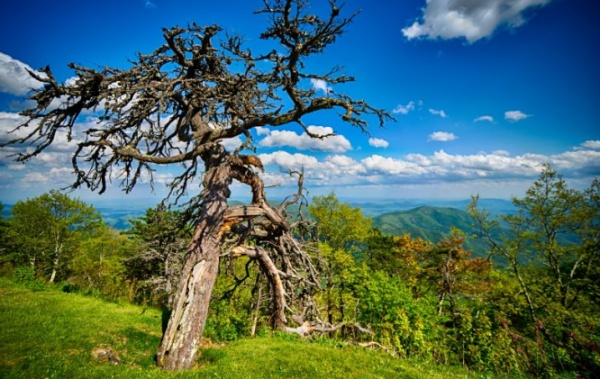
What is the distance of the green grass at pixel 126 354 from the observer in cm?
643

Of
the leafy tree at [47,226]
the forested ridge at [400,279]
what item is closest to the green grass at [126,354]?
the forested ridge at [400,279]

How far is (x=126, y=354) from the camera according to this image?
8.15m

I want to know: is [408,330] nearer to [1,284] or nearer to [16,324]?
[16,324]

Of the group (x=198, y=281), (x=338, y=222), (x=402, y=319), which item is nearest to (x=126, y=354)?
(x=198, y=281)

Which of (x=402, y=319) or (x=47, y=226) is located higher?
(x=47, y=226)

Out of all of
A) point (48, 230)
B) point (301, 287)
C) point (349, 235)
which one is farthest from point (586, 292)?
point (48, 230)

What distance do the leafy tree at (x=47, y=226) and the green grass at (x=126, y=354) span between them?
38.5 metres

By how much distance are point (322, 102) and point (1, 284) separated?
17.9m

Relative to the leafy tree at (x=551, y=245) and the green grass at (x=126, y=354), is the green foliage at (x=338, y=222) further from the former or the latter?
the green grass at (x=126, y=354)

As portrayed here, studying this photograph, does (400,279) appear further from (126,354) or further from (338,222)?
(126,354)

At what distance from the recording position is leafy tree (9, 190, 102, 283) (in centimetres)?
4131

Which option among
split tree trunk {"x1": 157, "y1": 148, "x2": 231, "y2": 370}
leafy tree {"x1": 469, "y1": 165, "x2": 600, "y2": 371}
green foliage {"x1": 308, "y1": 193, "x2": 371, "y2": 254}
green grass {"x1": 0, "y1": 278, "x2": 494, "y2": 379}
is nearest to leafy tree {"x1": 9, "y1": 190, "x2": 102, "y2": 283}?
green foliage {"x1": 308, "y1": 193, "x2": 371, "y2": 254}

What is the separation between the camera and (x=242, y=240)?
10.2 metres

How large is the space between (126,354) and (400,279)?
25.3 m
